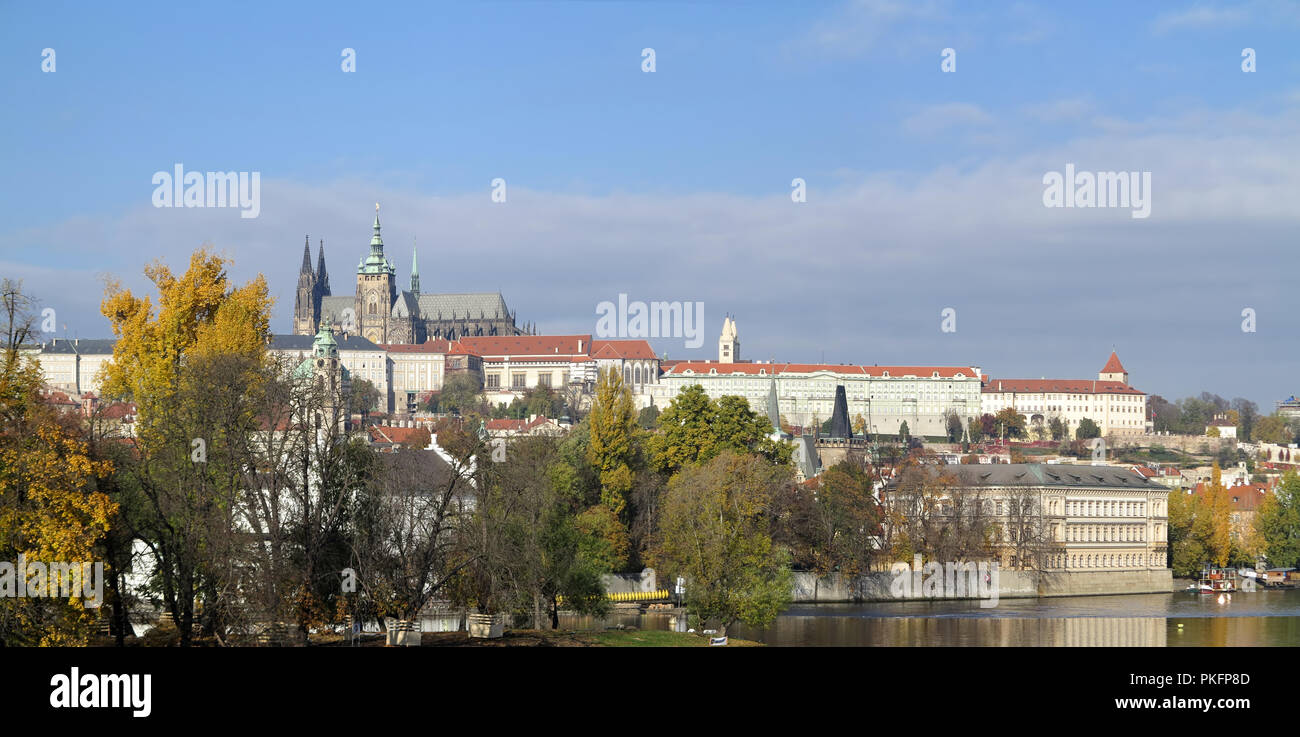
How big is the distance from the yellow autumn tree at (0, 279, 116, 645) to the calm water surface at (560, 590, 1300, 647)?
2079 cm

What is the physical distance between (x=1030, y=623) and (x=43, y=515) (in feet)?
127

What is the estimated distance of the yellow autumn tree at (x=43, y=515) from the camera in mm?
24672

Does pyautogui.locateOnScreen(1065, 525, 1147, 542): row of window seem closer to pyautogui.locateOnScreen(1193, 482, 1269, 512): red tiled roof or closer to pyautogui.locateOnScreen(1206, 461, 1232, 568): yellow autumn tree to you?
pyautogui.locateOnScreen(1206, 461, 1232, 568): yellow autumn tree

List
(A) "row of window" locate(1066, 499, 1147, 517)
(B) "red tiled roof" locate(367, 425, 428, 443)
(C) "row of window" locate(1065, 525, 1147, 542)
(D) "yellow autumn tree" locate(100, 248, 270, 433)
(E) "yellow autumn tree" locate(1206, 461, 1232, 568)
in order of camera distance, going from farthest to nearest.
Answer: (B) "red tiled roof" locate(367, 425, 428, 443), (E) "yellow autumn tree" locate(1206, 461, 1232, 568), (A) "row of window" locate(1066, 499, 1147, 517), (C) "row of window" locate(1065, 525, 1147, 542), (D) "yellow autumn tree" locate(100, 248, 270, 433)

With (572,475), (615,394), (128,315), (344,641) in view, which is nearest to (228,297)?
(128,315)

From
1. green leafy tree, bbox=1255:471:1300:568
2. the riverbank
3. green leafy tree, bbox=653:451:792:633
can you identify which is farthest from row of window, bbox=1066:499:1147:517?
the riverbank

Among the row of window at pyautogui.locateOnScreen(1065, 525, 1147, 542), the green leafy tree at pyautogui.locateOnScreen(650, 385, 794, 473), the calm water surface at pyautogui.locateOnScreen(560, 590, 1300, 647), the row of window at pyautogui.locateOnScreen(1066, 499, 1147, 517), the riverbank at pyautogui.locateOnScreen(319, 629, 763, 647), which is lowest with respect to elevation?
the calm water surface at pyautogui.locateOnScreen(560, 590, 1300, 647)

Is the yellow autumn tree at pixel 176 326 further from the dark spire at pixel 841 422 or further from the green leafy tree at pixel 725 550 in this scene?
the dark spire at pixel 841 422

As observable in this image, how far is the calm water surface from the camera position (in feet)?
158

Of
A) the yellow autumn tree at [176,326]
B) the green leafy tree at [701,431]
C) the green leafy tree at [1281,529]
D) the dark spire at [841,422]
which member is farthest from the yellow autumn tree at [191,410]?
the dark spire at [841,422]

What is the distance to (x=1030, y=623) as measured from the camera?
54750 millimetres

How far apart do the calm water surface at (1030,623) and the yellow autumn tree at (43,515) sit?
20.8 m

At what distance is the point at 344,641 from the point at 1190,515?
67.0 meters

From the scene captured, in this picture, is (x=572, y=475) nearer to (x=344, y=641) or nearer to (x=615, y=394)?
(x=615, y=394)
